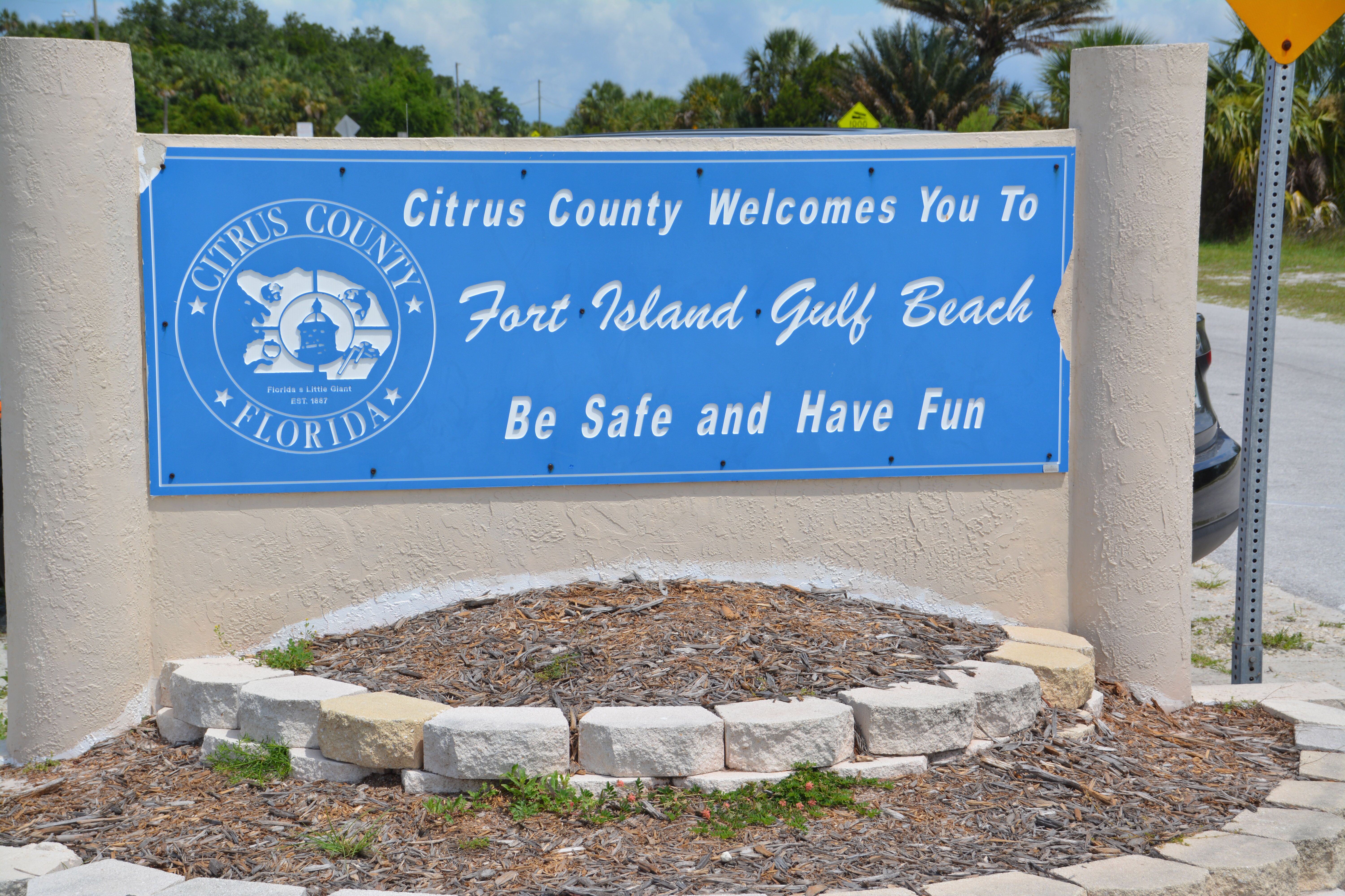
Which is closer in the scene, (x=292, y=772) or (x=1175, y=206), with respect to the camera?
(x=292, y=772)

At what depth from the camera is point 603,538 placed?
4.40 metres

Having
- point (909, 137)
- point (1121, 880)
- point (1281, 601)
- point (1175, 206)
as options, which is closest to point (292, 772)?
point (1121, 880)

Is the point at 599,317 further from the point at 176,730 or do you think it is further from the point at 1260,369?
the point at 1260,369

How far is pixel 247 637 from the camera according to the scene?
427cm

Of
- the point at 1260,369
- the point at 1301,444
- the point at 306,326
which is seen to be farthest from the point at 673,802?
the point at 1301,444

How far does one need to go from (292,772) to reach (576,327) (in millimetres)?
1835

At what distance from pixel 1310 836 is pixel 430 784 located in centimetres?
260

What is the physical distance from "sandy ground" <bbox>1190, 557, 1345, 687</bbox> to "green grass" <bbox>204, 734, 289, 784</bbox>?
3687 millimetres

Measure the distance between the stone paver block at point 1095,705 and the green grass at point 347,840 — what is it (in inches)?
98.2

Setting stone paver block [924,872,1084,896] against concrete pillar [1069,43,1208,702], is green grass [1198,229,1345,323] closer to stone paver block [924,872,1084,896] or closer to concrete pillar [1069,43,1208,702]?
concrete pillar [1069,43,1208,702]

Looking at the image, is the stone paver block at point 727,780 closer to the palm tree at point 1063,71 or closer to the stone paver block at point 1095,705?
the stone paver block at point 1095,705

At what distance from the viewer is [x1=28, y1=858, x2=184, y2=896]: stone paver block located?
2.95 metres

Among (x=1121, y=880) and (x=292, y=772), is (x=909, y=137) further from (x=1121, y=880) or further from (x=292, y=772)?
(x=292, y=772)

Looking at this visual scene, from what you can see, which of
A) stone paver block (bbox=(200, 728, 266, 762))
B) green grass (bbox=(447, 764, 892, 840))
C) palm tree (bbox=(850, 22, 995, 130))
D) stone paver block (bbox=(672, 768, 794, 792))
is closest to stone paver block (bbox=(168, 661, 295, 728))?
stone paver block (bbox=(200, 728, 266, 762))
